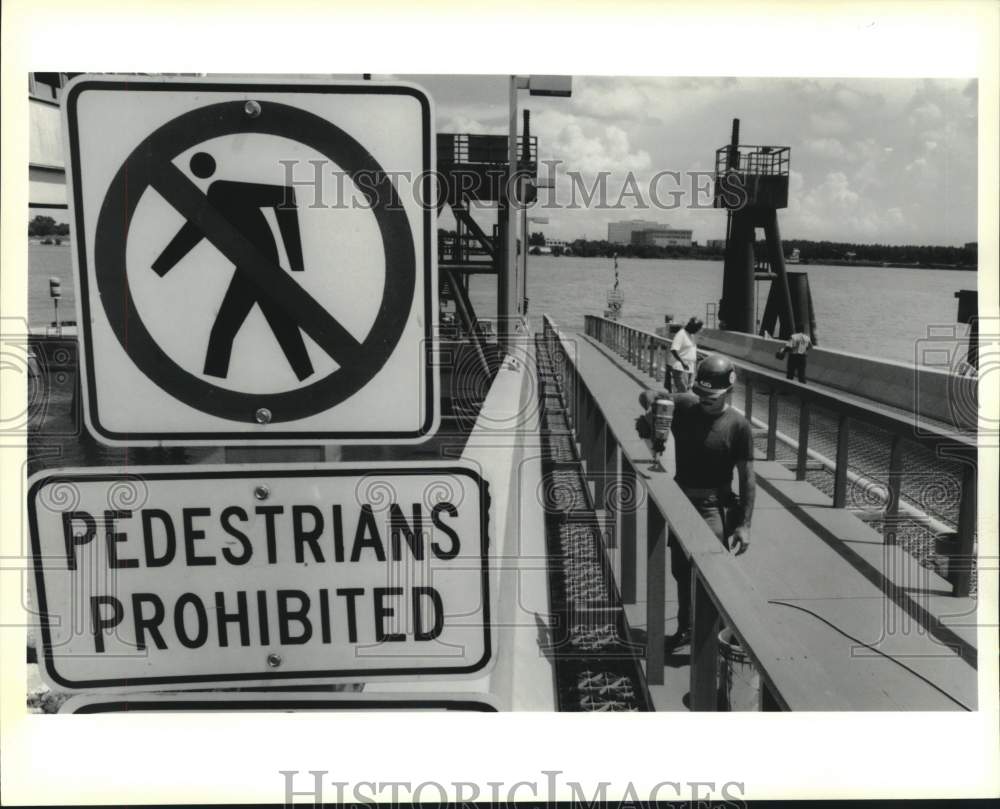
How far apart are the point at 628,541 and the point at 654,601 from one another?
884 millimetres

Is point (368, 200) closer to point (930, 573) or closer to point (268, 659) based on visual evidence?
point (268, 659)

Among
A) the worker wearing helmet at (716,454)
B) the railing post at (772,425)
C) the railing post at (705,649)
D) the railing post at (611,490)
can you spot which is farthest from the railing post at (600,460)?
the railing post at (705,649)

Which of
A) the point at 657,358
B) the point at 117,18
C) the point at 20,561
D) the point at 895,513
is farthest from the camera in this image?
the point at 657,358

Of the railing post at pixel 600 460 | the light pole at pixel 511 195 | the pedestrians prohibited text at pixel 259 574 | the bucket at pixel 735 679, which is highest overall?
the light pole at pixel 511 195

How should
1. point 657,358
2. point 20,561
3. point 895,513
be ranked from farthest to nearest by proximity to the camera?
point 657,358, point 895,513, point 20,561

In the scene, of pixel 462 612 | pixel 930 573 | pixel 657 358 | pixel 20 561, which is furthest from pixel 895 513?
pixel 657 358

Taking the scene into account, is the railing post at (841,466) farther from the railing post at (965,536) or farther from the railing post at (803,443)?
the railing post at (965,536)

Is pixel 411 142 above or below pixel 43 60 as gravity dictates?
below

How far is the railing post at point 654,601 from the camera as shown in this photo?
3428mm

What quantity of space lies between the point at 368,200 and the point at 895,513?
465 centimetres

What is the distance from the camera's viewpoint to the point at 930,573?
14.7ft

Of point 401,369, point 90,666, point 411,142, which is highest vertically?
point 411,142

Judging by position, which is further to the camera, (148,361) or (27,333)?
(27,333)

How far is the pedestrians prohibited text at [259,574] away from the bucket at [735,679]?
129 centimetres
